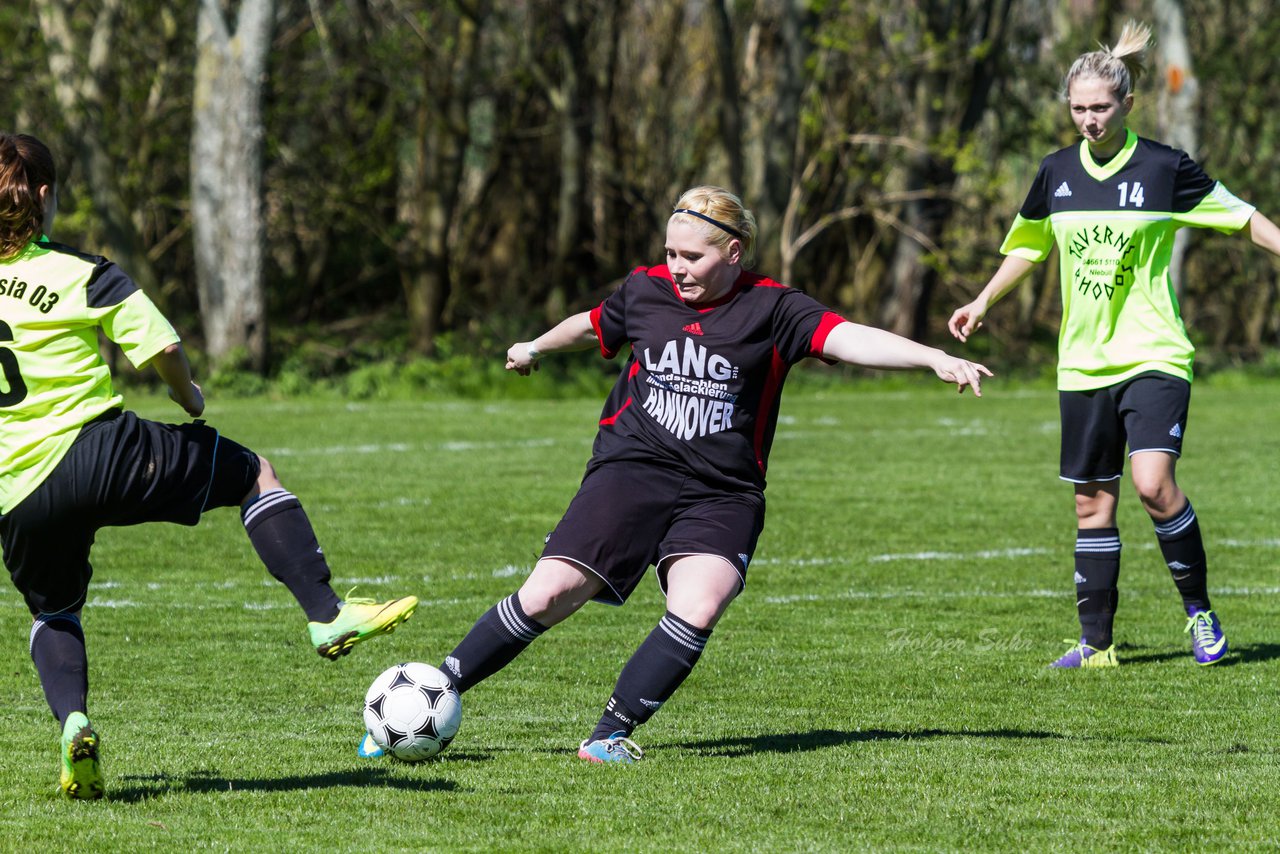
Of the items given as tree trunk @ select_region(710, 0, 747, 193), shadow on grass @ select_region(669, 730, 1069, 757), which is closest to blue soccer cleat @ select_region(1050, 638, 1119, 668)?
shadow on grass @ select_region(669, 730, 1069, 757)

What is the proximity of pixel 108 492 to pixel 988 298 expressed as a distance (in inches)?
134

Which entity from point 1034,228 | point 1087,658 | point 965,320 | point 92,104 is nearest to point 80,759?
point 965,320

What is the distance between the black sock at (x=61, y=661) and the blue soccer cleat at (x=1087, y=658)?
369cm

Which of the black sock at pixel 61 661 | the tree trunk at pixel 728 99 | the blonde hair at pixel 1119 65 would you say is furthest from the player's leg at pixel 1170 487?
the tree trunk at pixel 728 99

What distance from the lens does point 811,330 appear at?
4941mm

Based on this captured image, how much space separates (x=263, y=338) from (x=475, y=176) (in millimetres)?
10069

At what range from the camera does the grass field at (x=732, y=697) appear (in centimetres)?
414

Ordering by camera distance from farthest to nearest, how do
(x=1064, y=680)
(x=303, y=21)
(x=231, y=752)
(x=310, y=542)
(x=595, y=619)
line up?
(x=303, y=21), (x=595, y=619), (x=1064, y=680), (x=231, y=752), (x=310, y=542)

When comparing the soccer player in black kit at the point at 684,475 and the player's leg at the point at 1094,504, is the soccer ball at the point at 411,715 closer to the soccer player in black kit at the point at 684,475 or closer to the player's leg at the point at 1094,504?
the soccer player in black kit at the point at 684,475

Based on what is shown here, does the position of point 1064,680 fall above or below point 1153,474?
below

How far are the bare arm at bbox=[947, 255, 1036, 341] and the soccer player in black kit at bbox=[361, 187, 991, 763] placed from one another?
108cm

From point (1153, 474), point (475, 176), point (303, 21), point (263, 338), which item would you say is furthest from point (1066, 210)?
point (475, 176)

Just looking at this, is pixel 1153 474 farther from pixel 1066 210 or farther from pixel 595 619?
pixel 595 619

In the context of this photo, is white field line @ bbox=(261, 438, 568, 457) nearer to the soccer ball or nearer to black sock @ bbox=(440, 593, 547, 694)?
black sock @ bbox=(440, 593, 547, 694)
